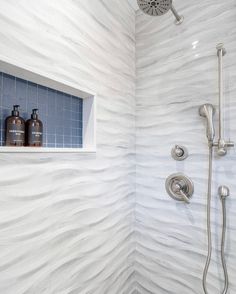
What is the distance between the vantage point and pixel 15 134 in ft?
2.44

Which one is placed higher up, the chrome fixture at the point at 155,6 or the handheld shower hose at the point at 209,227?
the chrome fixture at the point at 155,6

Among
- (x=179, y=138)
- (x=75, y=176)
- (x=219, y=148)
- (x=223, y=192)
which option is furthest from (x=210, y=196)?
(x=75, y=176)

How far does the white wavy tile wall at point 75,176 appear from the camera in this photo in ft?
2.39

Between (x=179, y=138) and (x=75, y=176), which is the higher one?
(x=179, y=138)

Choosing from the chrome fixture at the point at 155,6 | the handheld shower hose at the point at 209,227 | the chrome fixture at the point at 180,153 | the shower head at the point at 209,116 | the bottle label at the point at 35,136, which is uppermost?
the chrome fixture at the point at 155,6

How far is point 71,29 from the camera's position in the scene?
96 cm

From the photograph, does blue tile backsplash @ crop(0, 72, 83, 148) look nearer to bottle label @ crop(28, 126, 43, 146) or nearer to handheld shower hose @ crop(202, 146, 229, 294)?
bottle label @ crop(28, 126, 43, 146)

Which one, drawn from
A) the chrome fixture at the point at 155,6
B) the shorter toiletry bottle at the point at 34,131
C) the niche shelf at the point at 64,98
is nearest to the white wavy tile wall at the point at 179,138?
the chrome fixture at the point at 155,6

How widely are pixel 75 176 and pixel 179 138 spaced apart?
70 cm

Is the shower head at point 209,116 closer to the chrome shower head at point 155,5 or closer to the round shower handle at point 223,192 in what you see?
the round shower handle at point 223,192

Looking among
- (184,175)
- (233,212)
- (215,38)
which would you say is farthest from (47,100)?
(233,212)

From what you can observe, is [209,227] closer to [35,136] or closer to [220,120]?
[220,120]

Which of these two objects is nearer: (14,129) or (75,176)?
(14,129)

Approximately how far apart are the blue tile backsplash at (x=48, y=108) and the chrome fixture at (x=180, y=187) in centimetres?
62
